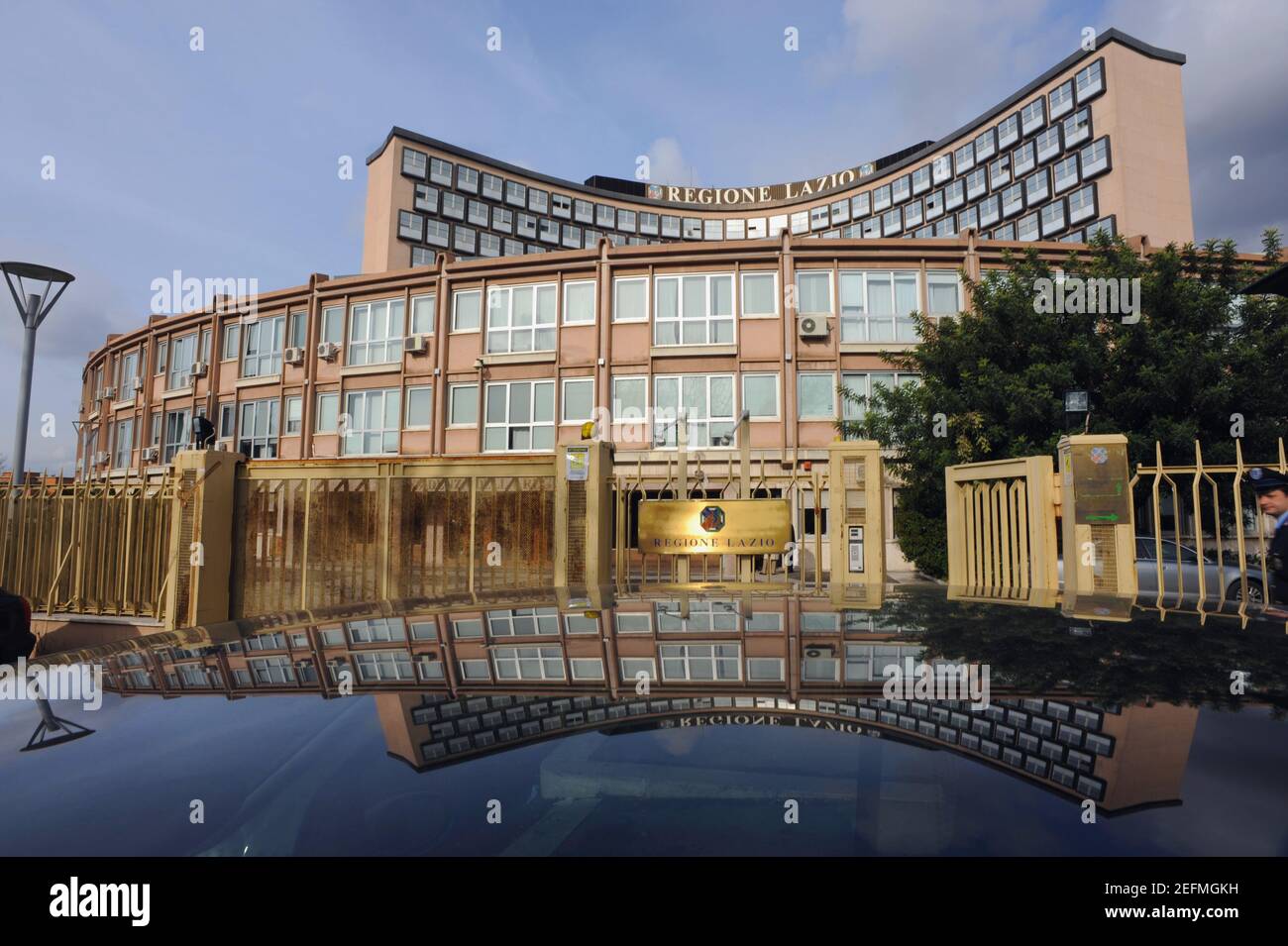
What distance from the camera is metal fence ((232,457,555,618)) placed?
9.17 meters

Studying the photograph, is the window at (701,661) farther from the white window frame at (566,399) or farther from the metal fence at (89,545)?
the white window frame at (566,399)

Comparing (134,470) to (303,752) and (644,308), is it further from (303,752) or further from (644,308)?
(303,752)

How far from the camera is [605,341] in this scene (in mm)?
21797

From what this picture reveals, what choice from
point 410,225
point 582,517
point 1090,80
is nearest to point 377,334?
point 582,517

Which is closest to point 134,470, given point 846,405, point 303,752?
point 846,405

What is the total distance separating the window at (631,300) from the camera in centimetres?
2200

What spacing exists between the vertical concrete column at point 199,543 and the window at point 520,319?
46.7 feet

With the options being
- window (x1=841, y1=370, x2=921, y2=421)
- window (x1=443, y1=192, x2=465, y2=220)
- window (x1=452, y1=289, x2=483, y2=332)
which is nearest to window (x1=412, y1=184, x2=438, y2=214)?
window (x1=443, y1=192, x2=465, y2=220)

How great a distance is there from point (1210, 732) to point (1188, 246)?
19.6 metres

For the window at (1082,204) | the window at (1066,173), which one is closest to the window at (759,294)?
the window at (1082,204)

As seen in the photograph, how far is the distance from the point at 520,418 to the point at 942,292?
1335 cm

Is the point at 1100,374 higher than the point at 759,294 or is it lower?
lower
